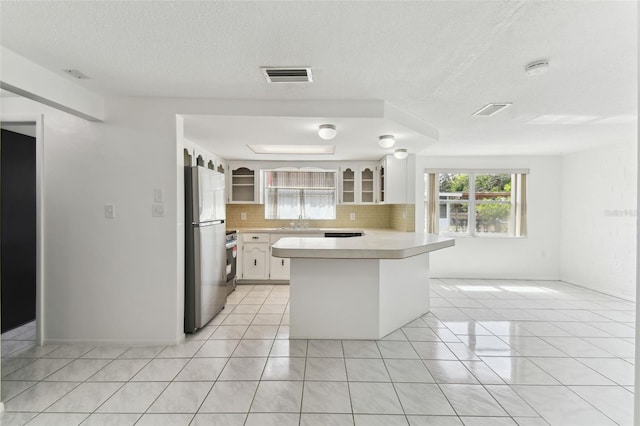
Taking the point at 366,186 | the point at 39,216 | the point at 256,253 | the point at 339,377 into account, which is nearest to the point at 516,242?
the point at 366,186

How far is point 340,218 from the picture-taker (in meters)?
5.95

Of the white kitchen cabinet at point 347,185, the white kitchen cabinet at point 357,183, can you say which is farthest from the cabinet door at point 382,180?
the white kitchen cabinet at point 347,185

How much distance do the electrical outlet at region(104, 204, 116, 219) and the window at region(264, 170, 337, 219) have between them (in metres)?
3.06

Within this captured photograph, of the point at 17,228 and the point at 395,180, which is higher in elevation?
the point at 395,180

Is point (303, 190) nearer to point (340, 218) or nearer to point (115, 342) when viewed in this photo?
point (340, 218)

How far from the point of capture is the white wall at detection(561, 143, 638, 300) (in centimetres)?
446

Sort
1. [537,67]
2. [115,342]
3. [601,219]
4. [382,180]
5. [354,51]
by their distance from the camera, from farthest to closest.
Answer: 1. [382,180]
2. [601,219]
3. [115,342]
4. [537,67]
5. [354,51]

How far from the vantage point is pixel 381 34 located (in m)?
1.85

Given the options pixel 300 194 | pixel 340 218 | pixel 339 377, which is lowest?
pixel 339 377

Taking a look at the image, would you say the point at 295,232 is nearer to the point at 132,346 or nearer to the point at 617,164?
the point at 132,346

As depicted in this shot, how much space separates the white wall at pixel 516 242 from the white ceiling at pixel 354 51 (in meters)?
2.36

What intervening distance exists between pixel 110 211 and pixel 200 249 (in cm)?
88

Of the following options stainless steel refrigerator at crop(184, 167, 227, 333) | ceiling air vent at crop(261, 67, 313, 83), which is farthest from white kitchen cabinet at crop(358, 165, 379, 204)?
ceiling air vent at crop(261, 67, 313, 83)

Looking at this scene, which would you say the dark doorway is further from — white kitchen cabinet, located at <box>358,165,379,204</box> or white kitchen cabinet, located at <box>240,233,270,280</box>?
white kitchen cabinet, located at <box>358,165,379,204</box>
